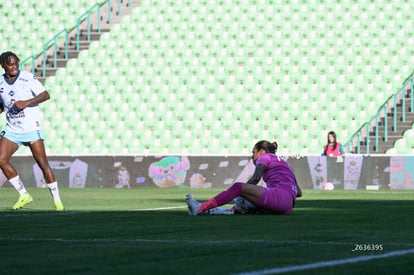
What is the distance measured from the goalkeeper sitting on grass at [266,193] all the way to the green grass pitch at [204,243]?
0.17m

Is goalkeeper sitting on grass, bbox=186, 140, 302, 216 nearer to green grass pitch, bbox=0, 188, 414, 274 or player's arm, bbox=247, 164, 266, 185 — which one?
player's arm, bbox=247, 164, 266, 185

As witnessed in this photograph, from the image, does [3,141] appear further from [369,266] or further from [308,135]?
[308,135]

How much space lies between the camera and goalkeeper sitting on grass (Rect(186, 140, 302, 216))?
1096cm

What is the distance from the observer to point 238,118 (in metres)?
26.4

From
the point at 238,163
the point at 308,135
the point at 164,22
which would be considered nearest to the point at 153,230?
the point at 238,163

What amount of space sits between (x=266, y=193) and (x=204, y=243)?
11.4 feet

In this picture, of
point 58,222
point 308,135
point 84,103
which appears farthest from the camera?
point 84,103

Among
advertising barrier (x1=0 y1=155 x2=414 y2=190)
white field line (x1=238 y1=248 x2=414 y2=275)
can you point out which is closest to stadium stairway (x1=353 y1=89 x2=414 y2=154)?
advertising barrier (x1=0 y1=155 x2=414 y2=190)

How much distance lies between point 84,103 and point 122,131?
175 cm

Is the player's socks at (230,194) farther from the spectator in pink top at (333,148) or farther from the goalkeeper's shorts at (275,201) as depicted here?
the spectator in pink top at (333,148)

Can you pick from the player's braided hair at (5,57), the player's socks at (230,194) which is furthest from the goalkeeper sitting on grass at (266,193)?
the player's braided hair at (5,57)

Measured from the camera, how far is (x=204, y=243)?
24.9ft

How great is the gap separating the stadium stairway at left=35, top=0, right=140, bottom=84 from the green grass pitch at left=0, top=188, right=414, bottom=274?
60.3ft

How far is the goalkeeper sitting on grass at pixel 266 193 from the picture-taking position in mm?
10961
